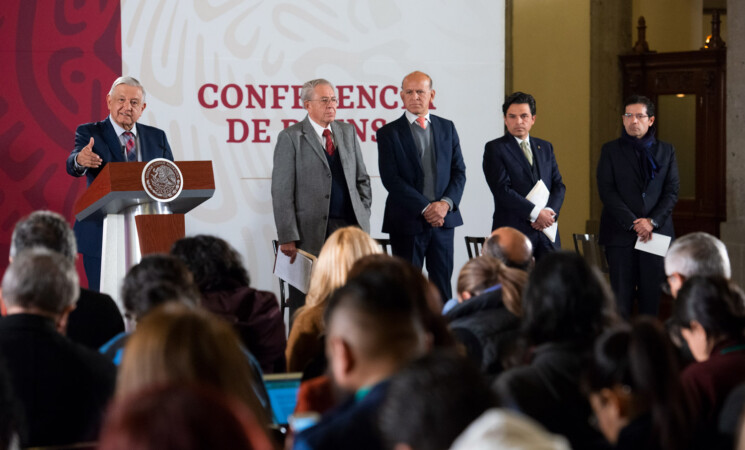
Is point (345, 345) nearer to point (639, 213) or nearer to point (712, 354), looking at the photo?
point (712, 354)

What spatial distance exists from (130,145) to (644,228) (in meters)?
3.09

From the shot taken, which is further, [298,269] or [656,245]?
[656,245]

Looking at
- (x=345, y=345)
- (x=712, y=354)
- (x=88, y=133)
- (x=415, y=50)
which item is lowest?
(x=712, y=354)

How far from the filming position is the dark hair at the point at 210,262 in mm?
3381

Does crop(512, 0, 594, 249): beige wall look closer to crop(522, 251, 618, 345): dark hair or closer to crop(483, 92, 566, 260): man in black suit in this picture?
crop(483, 92, 566, 260): man in black suit

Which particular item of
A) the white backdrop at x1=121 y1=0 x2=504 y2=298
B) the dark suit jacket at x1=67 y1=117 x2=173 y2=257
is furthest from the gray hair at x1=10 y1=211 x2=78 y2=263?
the white backdrop at x1=121 y1=0 x2=504 y2=298

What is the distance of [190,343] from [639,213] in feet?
16.9

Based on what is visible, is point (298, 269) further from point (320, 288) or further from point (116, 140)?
point (320, 288)

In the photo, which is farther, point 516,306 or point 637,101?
point 637,101

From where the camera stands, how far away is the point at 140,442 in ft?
3.13

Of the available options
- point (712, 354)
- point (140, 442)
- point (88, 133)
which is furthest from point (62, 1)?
point (140, 442)

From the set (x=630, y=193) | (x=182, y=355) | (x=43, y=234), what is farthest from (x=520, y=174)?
(x=182, y=355)

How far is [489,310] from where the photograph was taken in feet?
10.4

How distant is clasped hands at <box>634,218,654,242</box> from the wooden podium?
294cm
